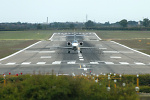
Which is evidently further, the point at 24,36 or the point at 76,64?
the point at 24,36

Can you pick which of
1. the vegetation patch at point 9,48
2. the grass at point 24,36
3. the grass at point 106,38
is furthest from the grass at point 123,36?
the vegetation patch at point 9,48

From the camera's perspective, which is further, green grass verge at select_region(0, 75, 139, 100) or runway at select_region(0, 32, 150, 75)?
runway at select_region(0, 32, 150, 75)

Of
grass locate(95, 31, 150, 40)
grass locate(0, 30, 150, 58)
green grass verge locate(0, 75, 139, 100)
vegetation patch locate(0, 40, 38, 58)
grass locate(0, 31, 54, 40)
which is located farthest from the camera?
grass locate(0, 31, 54, 40)

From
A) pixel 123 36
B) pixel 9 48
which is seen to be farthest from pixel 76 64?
pixel 123 36

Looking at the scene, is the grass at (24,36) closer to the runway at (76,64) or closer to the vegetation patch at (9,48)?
the vegetation patch at (9,48)

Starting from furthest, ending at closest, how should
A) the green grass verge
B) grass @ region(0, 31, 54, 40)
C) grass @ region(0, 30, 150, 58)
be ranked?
grass @ region(0, 31, 54, 40)
grass @ region(0, 30, 150, 58)
the green grass verge

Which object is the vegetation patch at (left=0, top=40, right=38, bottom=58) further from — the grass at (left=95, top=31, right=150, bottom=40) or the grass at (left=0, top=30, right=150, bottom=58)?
the grass at (left=95, top=31, right=150, bottom=40)

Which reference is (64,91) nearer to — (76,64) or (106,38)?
(76,64)

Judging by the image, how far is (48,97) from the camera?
12.9 m

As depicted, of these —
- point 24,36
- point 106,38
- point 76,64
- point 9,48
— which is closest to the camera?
point 76,64

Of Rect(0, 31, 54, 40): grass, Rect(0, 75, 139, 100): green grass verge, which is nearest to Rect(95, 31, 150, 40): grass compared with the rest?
Rect(0, 31, 54, 40): grass

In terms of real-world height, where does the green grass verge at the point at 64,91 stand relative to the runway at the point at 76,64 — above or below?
above

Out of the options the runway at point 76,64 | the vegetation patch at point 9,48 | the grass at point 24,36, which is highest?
the grass at point 24,36

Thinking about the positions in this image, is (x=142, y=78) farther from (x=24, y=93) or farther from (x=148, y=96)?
(x=24, y=93)
